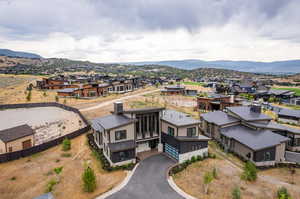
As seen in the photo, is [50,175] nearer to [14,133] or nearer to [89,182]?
[89,182]

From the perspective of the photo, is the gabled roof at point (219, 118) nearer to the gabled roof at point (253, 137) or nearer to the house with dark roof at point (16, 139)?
the gabled roof at point (253, 137)

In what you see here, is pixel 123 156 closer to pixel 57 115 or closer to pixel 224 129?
pixel 224 129

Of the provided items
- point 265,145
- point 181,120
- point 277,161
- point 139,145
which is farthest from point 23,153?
point 277,161

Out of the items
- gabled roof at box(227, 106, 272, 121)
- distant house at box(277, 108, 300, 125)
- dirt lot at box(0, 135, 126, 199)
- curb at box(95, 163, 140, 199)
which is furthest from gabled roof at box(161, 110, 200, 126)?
distant house at box(277, 108, 300, 125)


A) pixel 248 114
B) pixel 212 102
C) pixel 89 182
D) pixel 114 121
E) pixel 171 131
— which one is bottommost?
pixel 89 182

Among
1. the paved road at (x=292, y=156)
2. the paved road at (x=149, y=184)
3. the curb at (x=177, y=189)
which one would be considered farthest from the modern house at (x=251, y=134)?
the curb at (x=177, y=189)

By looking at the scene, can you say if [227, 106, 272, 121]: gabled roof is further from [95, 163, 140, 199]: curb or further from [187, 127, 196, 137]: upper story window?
[95, 163, 140, 199]: curb

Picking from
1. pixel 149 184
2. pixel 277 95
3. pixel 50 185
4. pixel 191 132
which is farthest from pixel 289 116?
pixel 50 185
